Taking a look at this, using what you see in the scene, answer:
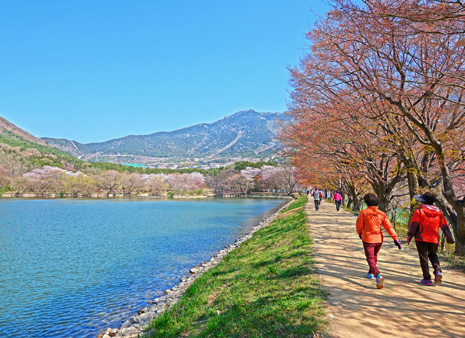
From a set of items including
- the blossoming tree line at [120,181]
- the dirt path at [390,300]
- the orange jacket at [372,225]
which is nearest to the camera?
the dirt path at [390,300]

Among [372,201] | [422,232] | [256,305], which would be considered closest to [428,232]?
[422,232]

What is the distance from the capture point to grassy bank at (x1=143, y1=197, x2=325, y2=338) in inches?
170

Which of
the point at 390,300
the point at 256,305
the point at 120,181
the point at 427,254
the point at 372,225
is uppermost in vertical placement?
the point at 120,181

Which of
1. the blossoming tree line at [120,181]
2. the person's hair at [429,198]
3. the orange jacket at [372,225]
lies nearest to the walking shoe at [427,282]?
the orange jacket at [372,225]

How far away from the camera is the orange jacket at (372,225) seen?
5.75m

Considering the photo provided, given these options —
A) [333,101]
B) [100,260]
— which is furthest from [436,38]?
[100,260]

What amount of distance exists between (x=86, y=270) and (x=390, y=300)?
479 inches

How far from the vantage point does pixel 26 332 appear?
7531 millimetres

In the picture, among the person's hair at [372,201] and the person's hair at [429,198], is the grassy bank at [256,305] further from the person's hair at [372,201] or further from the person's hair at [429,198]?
the person's hair at [429,198]

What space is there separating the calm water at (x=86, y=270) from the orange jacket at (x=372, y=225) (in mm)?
6667

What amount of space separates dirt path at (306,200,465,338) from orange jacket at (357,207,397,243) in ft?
2.91

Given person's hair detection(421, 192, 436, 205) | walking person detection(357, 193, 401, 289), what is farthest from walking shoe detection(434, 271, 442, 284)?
person's hair detection(421, 192, 436, 205)

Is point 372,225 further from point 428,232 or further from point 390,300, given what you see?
point 390,300

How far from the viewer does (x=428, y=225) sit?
18.7 ft
